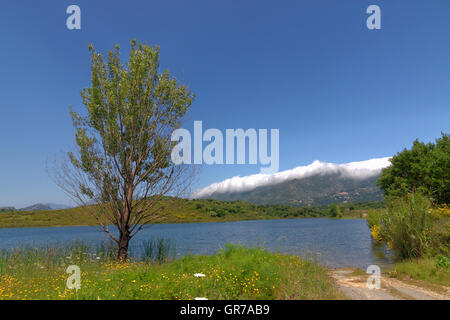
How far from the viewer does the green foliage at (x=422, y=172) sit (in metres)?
30.3

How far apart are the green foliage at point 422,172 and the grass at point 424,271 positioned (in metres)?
19.6

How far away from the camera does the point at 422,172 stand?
114ft

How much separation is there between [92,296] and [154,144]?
901 cm

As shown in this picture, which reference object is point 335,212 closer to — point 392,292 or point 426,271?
point 426,271

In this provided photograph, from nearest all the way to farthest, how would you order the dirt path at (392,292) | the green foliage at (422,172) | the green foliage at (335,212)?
the dirt path at (392,292), the green foliage at (422,172), the green foliage at (335,212)

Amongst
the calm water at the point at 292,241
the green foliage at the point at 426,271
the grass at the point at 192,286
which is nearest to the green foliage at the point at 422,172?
the calm water at the point at 292,241

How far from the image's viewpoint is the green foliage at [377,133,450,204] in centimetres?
3027

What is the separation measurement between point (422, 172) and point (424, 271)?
99.9 ft

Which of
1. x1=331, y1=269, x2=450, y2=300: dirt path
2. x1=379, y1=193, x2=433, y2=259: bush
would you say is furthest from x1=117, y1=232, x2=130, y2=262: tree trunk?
x1=379, y1=193, x2=433, y2=259: bush

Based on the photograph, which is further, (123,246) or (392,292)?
(123,246)

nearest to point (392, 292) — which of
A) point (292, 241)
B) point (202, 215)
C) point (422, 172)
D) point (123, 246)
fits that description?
point (123, 246)

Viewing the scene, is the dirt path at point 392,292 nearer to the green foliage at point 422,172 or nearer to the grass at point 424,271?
the grass at point 424,271
